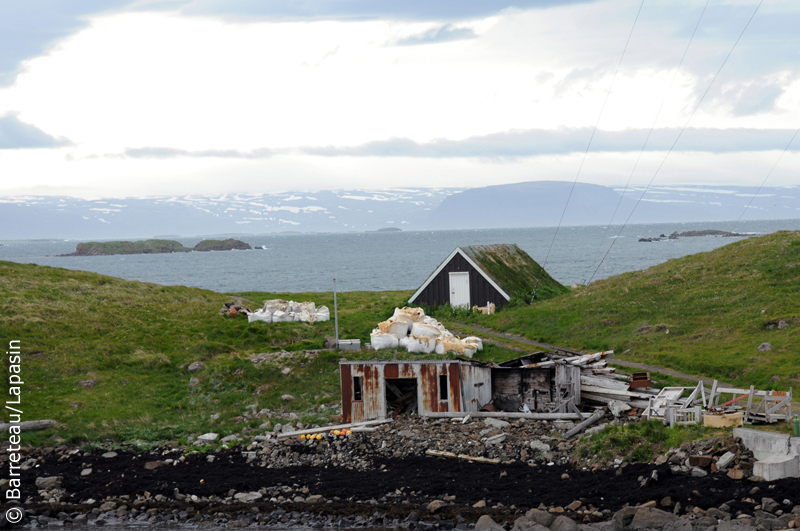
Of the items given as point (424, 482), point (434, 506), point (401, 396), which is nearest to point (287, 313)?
point (401, 396)

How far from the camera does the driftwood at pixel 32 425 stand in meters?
23.8

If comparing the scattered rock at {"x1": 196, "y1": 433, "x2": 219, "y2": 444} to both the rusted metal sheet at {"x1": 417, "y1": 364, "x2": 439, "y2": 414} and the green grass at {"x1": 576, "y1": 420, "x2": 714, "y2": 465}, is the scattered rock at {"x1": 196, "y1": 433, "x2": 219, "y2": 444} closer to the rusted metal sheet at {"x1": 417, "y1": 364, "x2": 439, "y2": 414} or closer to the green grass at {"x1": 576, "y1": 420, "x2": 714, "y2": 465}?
the rusted metal sheet at {"x1": 417, "y1": 364, "x2": 439, "y2": 414}

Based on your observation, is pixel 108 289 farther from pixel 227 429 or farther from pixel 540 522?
pixel 540 522

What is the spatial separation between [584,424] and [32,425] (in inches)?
718

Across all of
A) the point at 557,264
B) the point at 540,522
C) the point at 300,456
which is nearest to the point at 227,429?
the point at 300,456

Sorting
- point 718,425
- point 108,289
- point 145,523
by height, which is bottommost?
point 145,523

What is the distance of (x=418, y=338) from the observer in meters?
31.6

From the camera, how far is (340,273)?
132 m

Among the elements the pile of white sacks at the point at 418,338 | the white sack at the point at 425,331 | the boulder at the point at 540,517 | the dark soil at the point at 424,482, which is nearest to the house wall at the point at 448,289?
the pile of white sacks at the point at 418,338

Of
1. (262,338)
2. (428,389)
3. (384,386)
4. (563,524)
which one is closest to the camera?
(563,524)

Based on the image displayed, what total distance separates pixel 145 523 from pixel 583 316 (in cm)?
2515

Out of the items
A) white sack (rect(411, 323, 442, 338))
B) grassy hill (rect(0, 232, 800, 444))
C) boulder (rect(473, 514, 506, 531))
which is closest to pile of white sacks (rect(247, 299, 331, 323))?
grassy hill (rect(0, 232, 800, 444))

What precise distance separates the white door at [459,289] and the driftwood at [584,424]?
20316mm

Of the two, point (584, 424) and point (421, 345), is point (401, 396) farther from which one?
point (584, 424)
